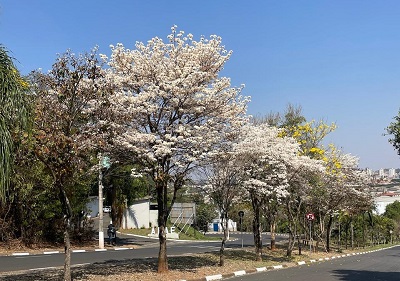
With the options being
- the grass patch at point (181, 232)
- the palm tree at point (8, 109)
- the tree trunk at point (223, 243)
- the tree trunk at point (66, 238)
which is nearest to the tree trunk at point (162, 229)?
the tree trunk at point (223, 243)

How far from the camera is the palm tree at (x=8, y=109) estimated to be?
345 inches

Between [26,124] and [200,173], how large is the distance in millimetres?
9587

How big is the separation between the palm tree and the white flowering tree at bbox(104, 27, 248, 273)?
519 cm

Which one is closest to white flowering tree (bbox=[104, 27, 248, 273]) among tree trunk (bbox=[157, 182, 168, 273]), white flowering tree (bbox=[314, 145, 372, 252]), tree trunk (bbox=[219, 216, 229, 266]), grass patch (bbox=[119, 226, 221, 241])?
tree trunk (bbox=[157, 182, 168, 273])

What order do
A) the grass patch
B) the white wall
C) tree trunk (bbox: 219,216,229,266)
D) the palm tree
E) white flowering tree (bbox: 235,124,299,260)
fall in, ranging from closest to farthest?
the palm tree, tree trunk (bbox: 219,216,229,266), white flowering tree (bbox: 235,124,299,260), the grass patch, the white wall

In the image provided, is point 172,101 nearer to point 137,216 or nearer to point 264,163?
point 264,163

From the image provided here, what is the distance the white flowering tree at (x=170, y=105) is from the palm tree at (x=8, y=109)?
5192mm

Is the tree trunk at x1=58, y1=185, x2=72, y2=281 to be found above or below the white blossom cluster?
below

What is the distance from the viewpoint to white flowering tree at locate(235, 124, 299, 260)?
826 inches

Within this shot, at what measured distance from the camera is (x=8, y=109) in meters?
9.09

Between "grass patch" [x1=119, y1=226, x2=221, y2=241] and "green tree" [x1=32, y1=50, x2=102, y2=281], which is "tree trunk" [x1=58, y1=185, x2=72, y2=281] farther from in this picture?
"grass patch" [x1=119, y1=226, x2=221, y2=241]

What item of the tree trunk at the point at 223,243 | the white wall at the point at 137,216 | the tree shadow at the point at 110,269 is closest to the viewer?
the tree shadow at the point at 110,269

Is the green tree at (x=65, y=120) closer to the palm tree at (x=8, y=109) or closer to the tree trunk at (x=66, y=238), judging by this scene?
the tree trunk at (x=66, y=238)

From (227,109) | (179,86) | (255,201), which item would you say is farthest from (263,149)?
(179,86)
